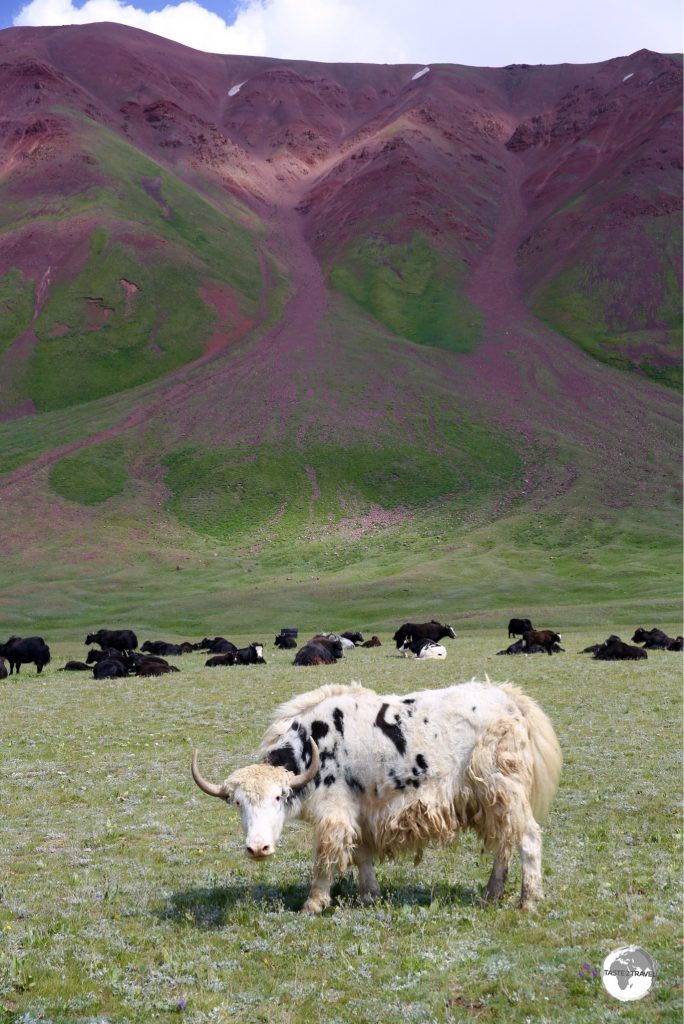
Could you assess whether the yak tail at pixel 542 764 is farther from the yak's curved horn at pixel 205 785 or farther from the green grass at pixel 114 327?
the green grass at pixel 114 327

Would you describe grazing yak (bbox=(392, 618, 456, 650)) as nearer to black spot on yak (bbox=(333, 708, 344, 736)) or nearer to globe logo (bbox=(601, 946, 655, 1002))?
black spot on yak (bbox=(333, 708, 344, 736))

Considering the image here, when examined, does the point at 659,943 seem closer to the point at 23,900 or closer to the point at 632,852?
the point at 632,852

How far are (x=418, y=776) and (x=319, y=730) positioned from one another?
1210 millimetres

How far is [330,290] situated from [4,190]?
210 ft

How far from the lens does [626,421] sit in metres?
125

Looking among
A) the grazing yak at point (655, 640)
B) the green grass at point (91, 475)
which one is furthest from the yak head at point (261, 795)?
the green grass at point (91, 475)

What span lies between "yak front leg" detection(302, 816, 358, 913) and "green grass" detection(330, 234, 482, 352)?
140893 millimetres

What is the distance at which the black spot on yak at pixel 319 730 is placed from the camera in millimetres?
10344

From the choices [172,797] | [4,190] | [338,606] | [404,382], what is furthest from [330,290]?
[172,797]

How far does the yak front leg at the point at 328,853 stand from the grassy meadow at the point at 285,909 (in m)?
0.26

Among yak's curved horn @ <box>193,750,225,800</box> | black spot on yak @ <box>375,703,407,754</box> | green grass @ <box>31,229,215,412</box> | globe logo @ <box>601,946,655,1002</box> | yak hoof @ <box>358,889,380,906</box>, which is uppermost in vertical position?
green grass @ <box>31,229,215,412</box>

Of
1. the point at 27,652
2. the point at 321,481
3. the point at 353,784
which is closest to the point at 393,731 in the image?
the point at 353,784

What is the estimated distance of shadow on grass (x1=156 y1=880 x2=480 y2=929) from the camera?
953 cm

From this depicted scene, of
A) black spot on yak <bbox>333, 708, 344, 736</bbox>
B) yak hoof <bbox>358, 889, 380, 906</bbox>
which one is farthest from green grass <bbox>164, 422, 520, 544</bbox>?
yak hoof <bbox>358, 889, 380, 906</bbox>
